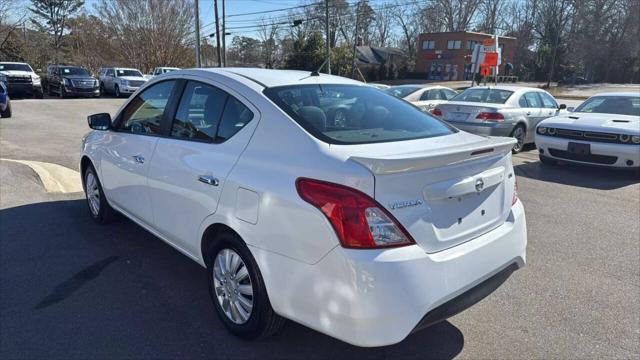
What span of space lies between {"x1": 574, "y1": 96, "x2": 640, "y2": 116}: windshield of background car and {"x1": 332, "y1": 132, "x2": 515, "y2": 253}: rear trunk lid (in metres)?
7.29

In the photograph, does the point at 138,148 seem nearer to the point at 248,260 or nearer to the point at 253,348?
the point at 248,260

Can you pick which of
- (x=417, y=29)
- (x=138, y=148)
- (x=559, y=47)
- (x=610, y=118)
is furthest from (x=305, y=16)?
(x=138, y=148)

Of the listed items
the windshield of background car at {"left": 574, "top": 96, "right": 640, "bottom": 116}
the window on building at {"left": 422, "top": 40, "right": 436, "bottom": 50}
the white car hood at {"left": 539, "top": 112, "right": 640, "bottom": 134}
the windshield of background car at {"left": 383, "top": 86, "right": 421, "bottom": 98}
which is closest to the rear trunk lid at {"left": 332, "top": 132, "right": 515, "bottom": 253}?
the white car hood at {"left": 539, "top": 112, "right": 640, "bottom": 134}

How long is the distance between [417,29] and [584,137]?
76.9 m

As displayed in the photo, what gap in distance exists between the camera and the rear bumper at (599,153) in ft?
24.2

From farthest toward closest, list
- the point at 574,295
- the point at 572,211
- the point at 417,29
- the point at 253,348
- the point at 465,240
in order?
the point at 417,29
the point at 572,211
the point at 574,295
the point at 253,348
the point at 465,240

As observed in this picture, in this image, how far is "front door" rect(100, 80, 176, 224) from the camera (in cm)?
371

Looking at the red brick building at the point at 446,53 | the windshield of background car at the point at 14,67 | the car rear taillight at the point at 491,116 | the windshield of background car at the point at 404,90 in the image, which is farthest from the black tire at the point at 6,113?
the red brick building at the point at 446,53

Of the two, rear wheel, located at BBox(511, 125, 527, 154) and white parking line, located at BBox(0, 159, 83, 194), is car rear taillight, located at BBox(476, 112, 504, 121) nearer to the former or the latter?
rear wheel, located at BBox(511, 125, 527, 154)

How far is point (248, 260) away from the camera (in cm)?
271

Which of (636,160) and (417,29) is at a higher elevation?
(417,29)

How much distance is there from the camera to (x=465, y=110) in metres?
9.85

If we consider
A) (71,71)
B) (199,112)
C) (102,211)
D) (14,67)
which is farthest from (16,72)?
(199,112)

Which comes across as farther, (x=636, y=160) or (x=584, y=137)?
(x=584, y=137)
